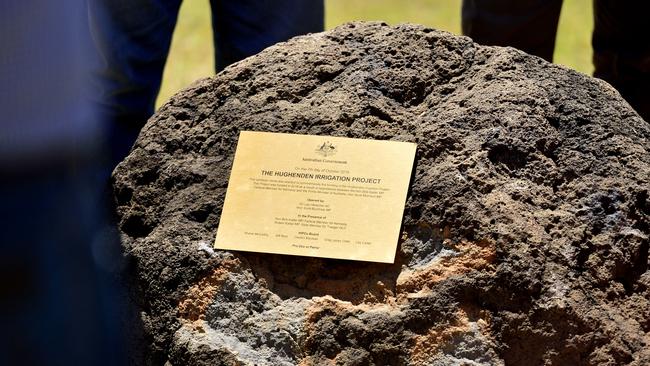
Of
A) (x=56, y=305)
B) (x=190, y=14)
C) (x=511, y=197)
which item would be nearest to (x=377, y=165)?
(x=511, y=197)

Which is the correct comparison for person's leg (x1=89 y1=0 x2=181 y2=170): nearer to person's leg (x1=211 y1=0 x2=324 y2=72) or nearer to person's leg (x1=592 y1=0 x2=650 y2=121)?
person's leg (x1=211 y1=0 x2=324 y2=72)

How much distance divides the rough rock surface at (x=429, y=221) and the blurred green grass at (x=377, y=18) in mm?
2196

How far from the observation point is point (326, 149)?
2.30 metres

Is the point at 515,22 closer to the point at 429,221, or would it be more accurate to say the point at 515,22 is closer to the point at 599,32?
the point at 599,32

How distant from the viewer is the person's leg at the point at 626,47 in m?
3.65

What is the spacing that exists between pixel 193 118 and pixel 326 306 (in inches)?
24.8

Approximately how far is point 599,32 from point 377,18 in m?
1.63

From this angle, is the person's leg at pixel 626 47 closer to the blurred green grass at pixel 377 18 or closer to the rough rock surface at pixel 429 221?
the blurred green grass at pixel 377 18

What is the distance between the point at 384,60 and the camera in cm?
249

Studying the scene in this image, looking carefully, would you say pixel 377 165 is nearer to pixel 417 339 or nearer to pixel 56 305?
pixel 417 339

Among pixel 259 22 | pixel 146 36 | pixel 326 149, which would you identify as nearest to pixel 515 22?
pixel 259 22

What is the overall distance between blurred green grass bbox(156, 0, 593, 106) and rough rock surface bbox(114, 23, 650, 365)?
7.20ft

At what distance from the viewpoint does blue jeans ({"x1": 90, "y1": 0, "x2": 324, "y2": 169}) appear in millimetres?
3119

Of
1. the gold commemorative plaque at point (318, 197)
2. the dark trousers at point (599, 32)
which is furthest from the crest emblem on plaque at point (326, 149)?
the dark trousers at point (599, 32)
